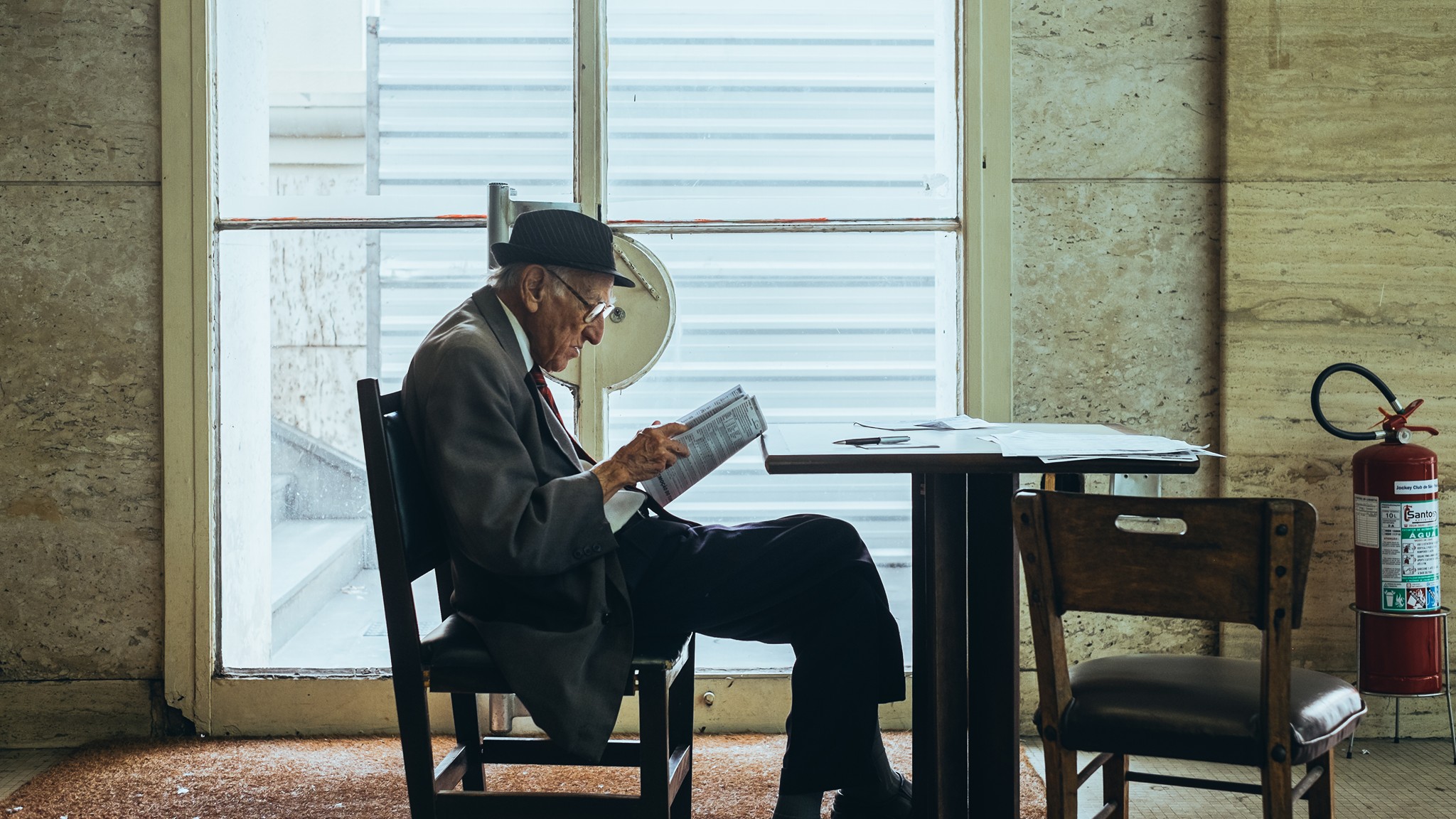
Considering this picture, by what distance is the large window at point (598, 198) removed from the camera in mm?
3256

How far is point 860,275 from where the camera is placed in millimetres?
3295

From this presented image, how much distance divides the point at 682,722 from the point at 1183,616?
1062mm

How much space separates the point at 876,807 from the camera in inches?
81.2

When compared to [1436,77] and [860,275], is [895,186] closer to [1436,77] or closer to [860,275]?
[860,275]

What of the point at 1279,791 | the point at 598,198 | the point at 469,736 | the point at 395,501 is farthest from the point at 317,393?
the point at 1279,791

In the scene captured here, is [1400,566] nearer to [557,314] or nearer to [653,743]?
[653,743]

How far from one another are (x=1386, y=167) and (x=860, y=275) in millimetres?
1502

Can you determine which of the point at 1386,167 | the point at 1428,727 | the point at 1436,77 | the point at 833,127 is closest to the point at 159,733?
the point at 833,127

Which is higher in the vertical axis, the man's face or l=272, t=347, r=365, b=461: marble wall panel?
the man's face

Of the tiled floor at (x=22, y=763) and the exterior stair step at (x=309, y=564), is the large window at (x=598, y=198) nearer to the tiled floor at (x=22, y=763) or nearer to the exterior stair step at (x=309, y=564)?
the exterior stair step at (x=309, y=564)

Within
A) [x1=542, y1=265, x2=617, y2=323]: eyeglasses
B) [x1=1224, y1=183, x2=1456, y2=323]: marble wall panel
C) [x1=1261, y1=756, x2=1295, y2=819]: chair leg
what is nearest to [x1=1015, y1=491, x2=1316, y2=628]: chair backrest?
[x1=1261, y1=756, x2=1295, y2=819]: chair leg

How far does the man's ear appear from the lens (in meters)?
2.20

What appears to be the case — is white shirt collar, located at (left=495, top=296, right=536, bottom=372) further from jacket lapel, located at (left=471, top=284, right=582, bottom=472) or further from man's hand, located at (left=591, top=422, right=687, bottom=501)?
man's hand, located at (left=591, top=422, right=687, bottom=501)

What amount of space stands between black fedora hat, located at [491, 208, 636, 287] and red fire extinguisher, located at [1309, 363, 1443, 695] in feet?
6.90
